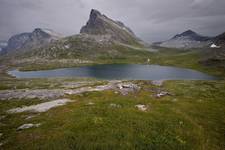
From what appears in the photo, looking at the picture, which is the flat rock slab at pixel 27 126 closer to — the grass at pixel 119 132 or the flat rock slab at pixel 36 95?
the grass at pixel 119 132

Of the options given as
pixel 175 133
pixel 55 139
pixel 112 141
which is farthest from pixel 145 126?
pixel 55 139

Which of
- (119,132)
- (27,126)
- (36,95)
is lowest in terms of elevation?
(36,95)

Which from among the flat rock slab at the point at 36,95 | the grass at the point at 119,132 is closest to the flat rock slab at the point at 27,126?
the grass at the point at 119,132

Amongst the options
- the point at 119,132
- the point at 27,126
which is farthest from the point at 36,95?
the point at 119,132

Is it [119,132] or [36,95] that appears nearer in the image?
[119,132]

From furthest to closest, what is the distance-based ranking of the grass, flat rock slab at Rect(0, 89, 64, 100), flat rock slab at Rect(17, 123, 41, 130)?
1. flat rock slab at Rect(0, 89, 64, 100)
2. flat rock slab at Rect(17, 123, 41, 130)
3. the grass

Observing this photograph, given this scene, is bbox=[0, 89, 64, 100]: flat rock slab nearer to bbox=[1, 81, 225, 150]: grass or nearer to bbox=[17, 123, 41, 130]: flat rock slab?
bbox=[1, 81, 225, 150]: grass

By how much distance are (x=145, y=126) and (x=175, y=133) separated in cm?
410

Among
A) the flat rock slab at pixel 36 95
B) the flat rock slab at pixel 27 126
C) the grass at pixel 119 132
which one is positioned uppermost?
the grass at pixel 119 132

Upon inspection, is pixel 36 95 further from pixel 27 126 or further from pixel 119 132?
pixel 119 132

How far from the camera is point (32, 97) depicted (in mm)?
55344

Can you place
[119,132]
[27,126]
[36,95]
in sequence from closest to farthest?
[119,132]
[27,126]
[36,95]

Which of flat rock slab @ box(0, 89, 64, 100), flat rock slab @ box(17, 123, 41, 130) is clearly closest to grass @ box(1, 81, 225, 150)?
flat rock slab @ box(17, 123, 41, 130)

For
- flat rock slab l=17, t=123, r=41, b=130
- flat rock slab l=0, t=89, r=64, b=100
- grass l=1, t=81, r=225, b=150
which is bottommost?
flat rock slab l=0, t=89, r=64, b=100
